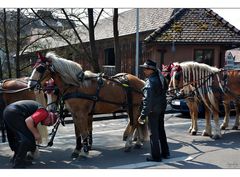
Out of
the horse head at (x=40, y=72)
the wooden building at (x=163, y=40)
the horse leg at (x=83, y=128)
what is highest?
the wooden building at (x=163, y=40)

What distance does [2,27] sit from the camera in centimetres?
1006

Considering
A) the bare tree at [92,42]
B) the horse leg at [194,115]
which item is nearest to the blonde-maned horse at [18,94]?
the bare tree at [92,42]

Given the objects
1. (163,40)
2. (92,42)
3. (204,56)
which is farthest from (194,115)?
(92,42)

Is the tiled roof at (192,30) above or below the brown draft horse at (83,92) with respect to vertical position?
above

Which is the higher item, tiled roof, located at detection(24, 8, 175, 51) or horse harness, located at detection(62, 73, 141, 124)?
Answer: tiled roof, located at detection(24, 8, 175, 51)

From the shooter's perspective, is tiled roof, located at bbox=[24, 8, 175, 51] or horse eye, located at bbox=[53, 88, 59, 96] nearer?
horse eye, located at bbox=[53, 88, 59, 96]

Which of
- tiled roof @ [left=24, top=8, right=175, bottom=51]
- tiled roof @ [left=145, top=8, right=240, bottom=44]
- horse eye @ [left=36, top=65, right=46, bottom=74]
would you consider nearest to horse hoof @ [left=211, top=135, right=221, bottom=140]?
tiled roof @ [left=145, top=8, right=240, bottom=44]

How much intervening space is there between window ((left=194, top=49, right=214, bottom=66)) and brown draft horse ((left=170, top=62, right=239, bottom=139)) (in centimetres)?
120

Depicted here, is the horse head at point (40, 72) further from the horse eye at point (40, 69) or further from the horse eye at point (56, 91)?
the horse eye at point (56, 91)

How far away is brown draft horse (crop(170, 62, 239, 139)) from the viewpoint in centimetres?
768

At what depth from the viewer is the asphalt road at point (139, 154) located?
582 cm

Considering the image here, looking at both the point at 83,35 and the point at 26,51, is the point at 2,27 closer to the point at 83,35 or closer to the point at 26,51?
the point at 26,51

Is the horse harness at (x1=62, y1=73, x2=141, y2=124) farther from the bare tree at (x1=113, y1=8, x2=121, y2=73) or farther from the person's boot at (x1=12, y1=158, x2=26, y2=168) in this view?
the bare tree at (x1=113, y1=8, x2=121, y2=73)

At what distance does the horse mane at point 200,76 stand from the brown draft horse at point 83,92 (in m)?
1.39
